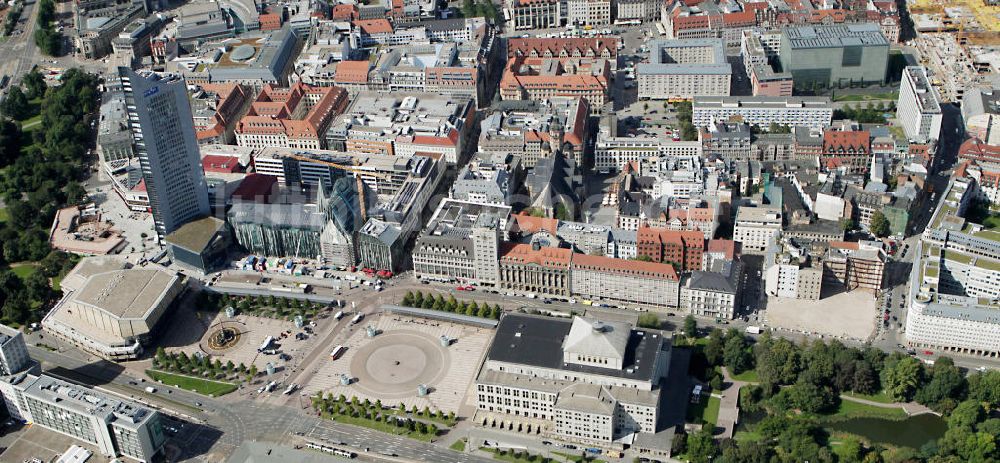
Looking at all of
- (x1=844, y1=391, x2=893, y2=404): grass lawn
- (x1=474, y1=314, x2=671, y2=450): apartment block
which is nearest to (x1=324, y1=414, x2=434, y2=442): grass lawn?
(x1=474, y1=314, x2=671, y2=450): apartment block

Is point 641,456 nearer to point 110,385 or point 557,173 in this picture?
point 557,173

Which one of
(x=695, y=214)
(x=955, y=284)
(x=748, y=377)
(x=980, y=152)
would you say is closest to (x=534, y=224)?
(x=695, y=214)

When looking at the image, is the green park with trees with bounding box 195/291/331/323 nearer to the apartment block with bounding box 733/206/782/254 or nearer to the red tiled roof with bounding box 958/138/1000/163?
the apartment block with bounding box 733/206/782/254

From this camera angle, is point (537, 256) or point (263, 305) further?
point (263, 305)

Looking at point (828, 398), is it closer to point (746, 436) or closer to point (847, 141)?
point (746, 436)

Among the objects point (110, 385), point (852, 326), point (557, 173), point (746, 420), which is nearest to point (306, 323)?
point (110, 385)
